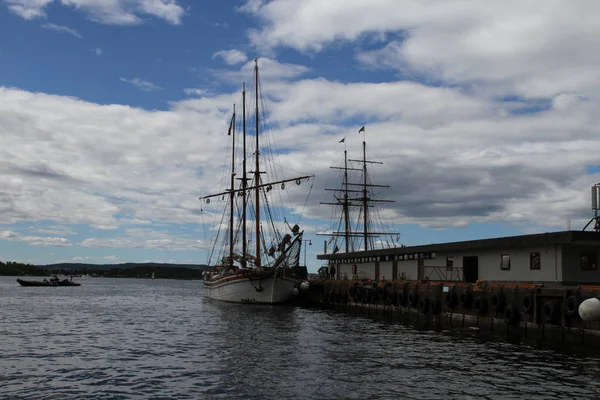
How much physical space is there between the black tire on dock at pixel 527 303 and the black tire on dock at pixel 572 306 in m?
2.99

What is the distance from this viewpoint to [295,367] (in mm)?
22703

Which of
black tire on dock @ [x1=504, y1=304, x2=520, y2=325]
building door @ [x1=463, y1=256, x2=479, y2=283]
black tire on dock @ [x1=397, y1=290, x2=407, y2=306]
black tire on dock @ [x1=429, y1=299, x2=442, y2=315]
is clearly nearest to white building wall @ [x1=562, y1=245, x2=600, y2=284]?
black tire on dock @ [x1=504, y1=304, x2=520, y2=325]

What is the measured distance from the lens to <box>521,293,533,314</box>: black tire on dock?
102 feet

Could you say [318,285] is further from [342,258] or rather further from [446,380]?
[446,380]

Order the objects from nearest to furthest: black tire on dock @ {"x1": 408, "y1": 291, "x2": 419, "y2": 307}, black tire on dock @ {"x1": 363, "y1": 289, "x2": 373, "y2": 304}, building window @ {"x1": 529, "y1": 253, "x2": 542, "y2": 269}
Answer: building window @ {"x1": 529, "y1": 253, "x2": 542, "y2": 269} < black tire on dock @ {"x1": 408, "y1": 291, "x2": 419, "y2": 307} < black tire on dock @ {"x1": 363, "y1": 289, "x2": 373, "y2": 304}

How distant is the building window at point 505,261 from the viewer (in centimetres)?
4094

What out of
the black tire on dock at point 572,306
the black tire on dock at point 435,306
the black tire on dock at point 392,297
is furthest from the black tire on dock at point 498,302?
the black tire on dock at point 392,297

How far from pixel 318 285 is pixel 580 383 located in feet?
159

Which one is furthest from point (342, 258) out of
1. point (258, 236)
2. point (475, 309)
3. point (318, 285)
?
point (475, 309)

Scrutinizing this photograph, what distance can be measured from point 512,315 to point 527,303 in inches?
48.4

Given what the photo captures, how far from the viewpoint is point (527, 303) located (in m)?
31.4

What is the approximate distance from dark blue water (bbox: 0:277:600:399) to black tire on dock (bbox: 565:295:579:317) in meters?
2.73

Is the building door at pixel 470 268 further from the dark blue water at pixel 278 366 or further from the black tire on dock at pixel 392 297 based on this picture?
the dark blue water at pixel 278 366

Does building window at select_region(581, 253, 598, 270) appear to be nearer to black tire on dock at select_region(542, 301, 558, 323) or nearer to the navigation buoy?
black tire on dock at select_region(542, 301, 558, 323)
